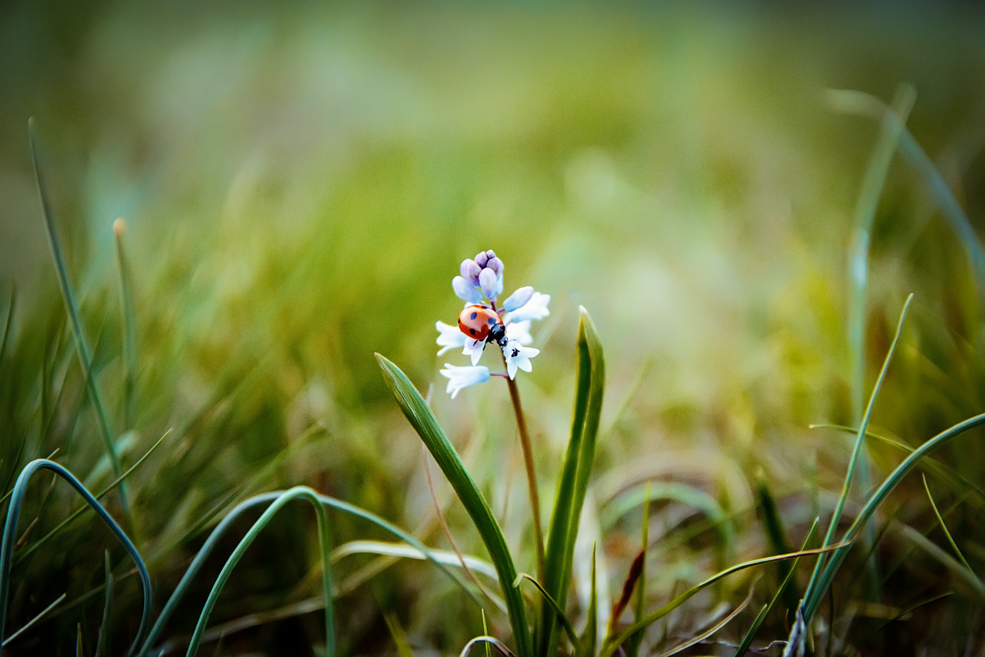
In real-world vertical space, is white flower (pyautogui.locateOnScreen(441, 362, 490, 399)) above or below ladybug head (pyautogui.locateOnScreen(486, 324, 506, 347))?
below

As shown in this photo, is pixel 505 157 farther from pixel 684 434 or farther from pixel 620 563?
pixel 620 563

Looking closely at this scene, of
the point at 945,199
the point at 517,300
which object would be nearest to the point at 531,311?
the point at 517,300

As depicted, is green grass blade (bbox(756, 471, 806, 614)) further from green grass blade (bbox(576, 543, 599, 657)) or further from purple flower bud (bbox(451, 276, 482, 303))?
purple flower bud (bbox(451, 276, 482, 303))

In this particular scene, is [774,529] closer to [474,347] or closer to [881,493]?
[881,493]

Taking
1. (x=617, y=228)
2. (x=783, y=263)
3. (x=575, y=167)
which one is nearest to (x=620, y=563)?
(x=783, y=263)

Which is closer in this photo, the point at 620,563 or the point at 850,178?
the point at 620,563

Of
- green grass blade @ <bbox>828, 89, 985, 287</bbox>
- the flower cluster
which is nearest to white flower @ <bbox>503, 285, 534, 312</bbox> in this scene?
the flower cluster
